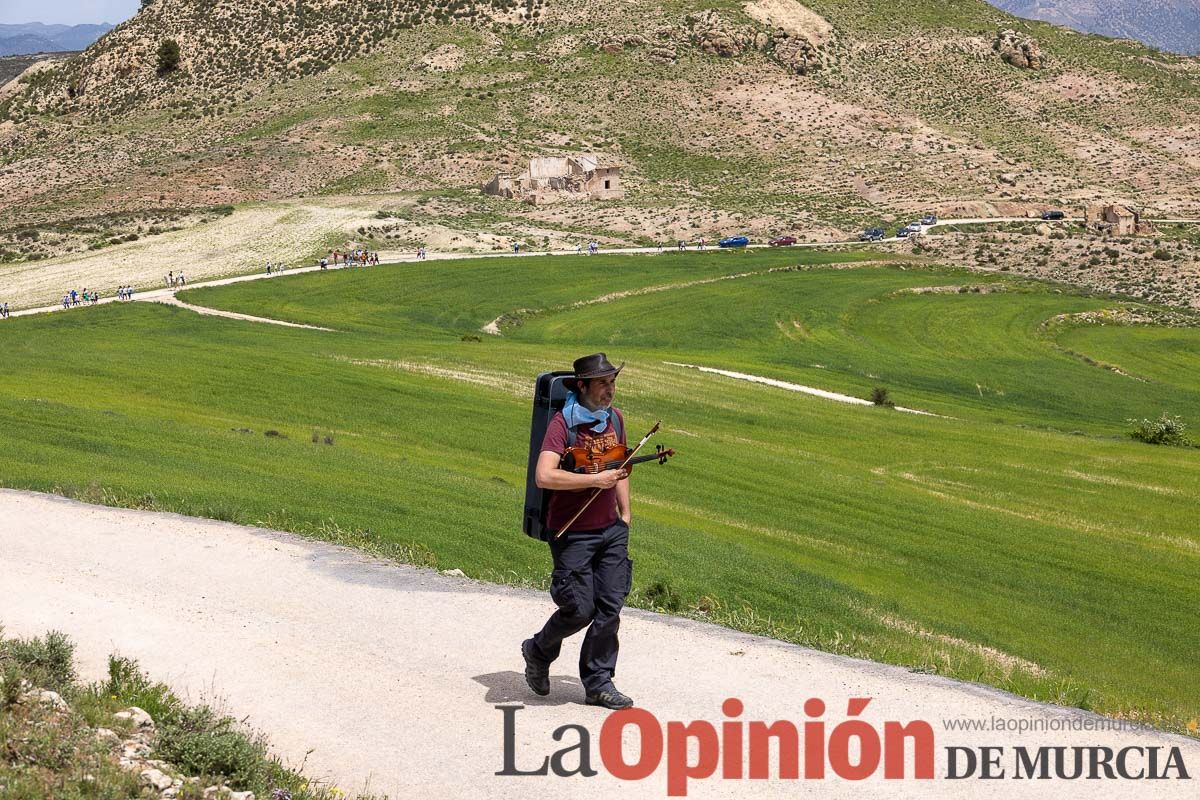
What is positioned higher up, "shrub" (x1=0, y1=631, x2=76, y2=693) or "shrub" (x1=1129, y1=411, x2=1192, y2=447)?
"shrub" (x1=0, y1=631, x2=76, y2=693)

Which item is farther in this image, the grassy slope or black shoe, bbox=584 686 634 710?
the grassy slope

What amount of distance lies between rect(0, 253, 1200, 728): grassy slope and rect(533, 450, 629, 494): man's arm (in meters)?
4.89

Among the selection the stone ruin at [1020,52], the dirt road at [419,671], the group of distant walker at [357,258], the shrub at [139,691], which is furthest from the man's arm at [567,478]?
the stone ruin at [1020,52]

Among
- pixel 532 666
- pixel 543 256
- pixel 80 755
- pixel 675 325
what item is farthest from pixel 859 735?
pixel 543 256

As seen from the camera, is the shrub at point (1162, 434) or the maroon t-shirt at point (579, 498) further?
the shrub at point (1162, 434)

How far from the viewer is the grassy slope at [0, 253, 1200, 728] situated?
63.3 feet

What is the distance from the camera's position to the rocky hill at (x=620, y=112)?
131625 mm

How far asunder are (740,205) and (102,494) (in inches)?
4424

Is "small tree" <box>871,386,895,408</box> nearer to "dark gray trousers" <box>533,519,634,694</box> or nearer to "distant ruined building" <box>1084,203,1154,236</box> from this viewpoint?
"dark gray trousers" <box>533,519,634,694</box>

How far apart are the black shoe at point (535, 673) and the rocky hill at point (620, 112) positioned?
10314cm

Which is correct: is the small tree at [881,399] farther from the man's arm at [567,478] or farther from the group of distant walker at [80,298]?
the group of distant walker at [80,298]

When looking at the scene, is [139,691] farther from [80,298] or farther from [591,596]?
[80,298]

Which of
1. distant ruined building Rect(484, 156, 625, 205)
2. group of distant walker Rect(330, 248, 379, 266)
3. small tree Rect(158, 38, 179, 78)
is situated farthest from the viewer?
small tree Rect(158, 38, 179, 78)

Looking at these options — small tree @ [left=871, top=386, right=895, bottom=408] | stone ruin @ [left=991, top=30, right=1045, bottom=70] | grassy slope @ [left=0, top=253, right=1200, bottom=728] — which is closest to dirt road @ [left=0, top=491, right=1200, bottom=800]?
grassy slope @ [left=0, top=253, right=1200, bottom=728]
